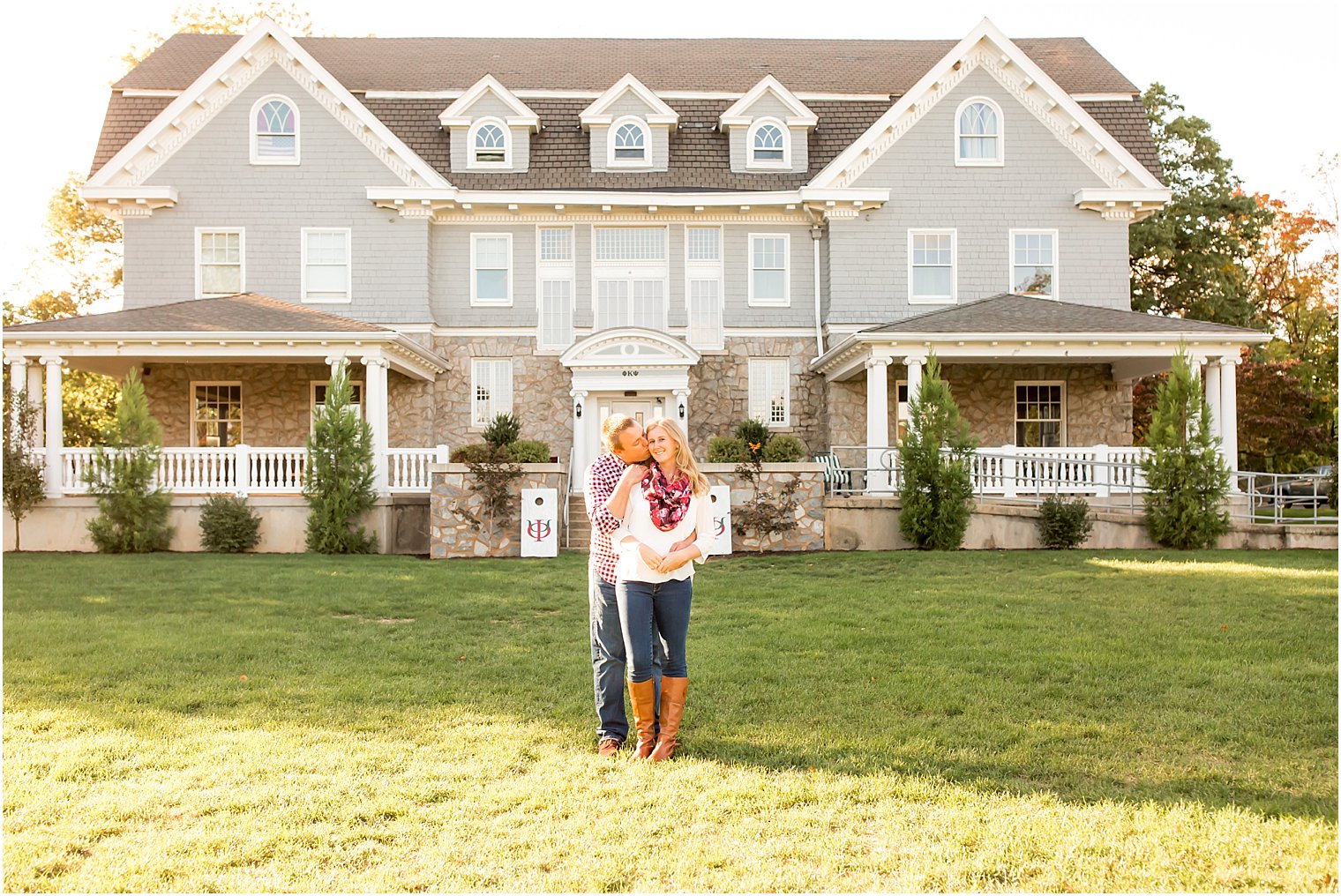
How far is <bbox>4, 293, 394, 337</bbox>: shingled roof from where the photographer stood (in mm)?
17500

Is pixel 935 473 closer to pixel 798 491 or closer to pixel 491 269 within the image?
pixel 798 491

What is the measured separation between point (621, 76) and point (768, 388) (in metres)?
8.22

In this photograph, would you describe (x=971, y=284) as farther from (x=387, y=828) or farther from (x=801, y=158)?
(x=387, y=828)

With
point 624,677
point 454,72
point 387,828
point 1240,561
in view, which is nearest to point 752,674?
point 624,677

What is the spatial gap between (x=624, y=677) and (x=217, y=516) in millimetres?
12664

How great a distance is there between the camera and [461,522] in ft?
50.8

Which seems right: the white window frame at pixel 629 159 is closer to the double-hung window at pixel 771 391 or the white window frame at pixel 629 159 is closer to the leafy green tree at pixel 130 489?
the double-hung window at pixel 771 391

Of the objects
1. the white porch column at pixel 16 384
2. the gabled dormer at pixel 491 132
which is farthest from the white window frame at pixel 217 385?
the gabled dormer at pixel 491 132

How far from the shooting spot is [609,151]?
2166 cm

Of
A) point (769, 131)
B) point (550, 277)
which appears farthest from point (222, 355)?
point (769, 131)

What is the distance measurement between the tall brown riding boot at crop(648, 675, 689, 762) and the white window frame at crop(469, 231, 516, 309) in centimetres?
1635

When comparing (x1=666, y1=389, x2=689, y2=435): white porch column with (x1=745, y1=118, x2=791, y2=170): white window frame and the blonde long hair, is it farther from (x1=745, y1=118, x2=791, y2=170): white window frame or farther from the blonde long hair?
the blonde long hair

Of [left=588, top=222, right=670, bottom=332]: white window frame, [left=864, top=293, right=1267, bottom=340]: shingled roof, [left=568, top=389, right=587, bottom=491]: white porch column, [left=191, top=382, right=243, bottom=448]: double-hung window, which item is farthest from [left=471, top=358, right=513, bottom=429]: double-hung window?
[left=864, top=293, right=1267, bottom=340]: shingled roof

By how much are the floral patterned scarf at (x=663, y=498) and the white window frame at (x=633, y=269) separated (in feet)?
51.4
